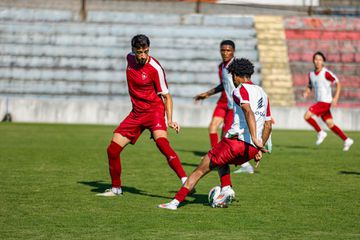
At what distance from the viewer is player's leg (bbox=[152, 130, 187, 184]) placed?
11.1 metres

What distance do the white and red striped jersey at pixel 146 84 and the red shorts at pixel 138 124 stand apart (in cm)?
9

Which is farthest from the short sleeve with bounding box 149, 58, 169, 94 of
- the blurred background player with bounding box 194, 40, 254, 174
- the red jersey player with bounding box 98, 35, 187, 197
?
the blurred background player with bounding box 194, 40, 254, 174

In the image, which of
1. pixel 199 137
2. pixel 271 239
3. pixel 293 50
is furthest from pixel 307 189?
pixel 293 50

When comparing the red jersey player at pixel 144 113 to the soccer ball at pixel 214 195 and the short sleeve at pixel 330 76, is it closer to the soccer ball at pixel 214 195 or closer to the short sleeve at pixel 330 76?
the soccer ball at pixel 214 195

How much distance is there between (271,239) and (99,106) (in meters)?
20.3

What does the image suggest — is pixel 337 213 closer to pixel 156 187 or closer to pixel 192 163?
pixel 156 187

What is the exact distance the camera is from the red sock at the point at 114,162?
444 inches

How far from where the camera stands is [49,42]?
33781 mm

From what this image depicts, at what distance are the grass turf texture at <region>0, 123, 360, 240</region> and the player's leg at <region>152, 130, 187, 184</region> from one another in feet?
1.24

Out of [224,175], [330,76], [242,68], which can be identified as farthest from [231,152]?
[330,76]

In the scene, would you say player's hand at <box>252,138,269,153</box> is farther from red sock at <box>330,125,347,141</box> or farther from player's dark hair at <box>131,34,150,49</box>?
red sock at <box>330,125,347,141</box>

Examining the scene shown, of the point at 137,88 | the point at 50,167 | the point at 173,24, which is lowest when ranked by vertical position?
the point at 50,167

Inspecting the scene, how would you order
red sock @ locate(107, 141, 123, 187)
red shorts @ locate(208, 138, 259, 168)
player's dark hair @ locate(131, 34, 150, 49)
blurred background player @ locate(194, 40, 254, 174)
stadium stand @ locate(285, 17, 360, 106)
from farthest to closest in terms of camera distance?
stadium stand @ locate(285, 17, 360, 106)
blurred background player @ locate(194, 40, 254, 174)
red sock @ locate(107, 141, 123, 187)
player's dark hair @ locate(131, 34, 150, 49)
red shorts @ locate(208, 138, 259, 168)

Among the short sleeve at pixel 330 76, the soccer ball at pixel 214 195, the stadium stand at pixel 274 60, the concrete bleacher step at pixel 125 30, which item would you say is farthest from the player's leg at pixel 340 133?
the concrete bleacher step at pixel 125 30
